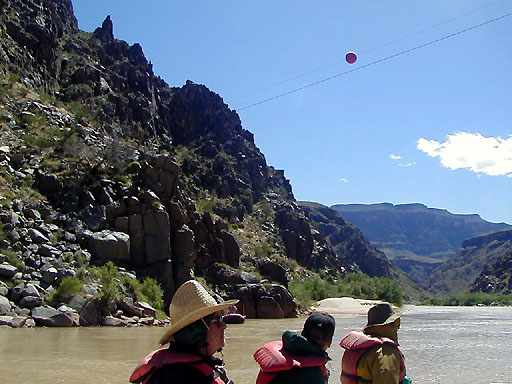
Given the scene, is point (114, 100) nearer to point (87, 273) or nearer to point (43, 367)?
point (87, 273)

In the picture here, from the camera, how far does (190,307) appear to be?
3162 mm

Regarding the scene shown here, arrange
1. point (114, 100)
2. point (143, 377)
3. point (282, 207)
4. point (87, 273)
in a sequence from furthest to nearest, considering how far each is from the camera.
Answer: point (282, 207)
point (114, 100)
point (87, 273)
point (143, 377)

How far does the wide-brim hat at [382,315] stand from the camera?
4.55m

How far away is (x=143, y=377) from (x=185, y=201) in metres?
42.1

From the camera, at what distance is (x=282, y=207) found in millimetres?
115500

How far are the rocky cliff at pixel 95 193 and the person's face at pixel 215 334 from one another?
2255 centimetres

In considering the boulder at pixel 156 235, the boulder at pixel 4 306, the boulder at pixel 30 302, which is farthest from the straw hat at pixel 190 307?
the boulder at pixel 156 235

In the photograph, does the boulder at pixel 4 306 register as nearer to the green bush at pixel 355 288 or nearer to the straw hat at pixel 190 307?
the straw hat at pixel 190 307

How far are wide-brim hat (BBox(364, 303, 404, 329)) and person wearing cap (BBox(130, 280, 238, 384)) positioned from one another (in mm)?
1818

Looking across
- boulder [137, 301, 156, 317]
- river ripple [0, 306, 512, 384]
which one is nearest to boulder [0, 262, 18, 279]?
river ripple [0, 306, 512, 384]

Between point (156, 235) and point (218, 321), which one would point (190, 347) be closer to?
point (218, 321)

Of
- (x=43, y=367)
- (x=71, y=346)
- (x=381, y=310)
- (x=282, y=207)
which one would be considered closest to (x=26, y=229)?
(x=71, y=346)

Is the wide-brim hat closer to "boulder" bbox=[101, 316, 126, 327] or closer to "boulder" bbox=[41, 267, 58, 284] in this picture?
"boulder" bbox=[101, 316, 126, 327]

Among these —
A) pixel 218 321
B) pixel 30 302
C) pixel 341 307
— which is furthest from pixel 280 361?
pixel 341 307
